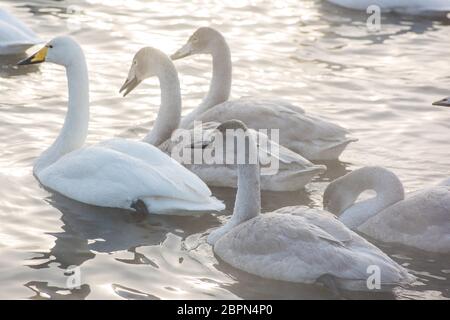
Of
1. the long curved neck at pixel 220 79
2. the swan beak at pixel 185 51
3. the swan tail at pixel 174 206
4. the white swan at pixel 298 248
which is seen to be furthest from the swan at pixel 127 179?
the swan beak at pixel 185 51

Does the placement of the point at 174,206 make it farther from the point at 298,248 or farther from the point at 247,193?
the point at 298,248

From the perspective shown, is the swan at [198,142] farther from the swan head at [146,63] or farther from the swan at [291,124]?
the swan at [291,124]

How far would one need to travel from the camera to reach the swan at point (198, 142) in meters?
9.09

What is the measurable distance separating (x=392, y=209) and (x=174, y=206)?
1.58m

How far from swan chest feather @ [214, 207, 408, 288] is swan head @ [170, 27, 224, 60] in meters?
3.34

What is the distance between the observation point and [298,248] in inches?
285

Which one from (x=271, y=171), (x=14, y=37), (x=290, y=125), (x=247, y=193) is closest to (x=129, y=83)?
(x=290, y=125)

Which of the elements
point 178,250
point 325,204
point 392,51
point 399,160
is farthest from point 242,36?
point 178,250

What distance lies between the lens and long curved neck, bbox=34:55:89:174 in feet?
30.4

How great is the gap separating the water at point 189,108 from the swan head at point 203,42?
65cm

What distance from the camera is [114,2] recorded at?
15.0 metres

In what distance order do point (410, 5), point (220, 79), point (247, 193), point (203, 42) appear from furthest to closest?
point (410, 5), point (203, 42), point (220, 79), point (247, 193)
